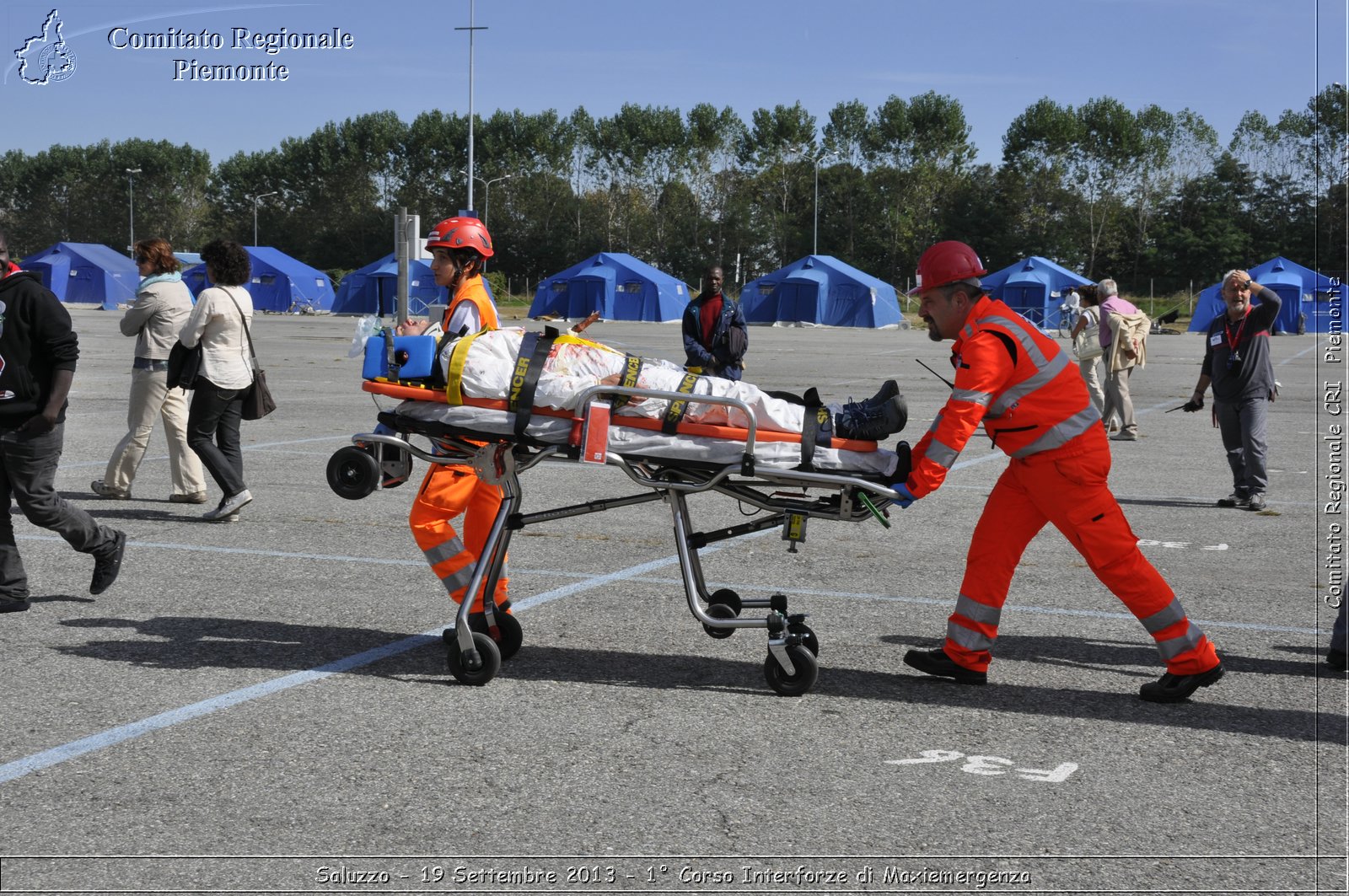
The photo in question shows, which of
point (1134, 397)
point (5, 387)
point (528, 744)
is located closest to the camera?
point (528, 744)

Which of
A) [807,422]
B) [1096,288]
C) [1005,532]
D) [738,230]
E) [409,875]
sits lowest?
[409,875]

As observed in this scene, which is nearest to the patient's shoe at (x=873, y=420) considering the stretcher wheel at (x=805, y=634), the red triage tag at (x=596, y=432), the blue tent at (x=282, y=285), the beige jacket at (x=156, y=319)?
the stretcher wheel at (x=805, y=634)

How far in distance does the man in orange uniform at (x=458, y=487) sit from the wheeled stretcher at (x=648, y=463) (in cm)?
17

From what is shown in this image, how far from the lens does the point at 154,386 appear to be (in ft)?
33.4

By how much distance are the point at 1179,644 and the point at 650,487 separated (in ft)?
6.98

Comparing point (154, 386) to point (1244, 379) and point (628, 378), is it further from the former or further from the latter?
point (1244, 379)

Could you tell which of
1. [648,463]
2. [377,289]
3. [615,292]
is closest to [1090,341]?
[648,463]

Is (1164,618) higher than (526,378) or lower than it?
lower

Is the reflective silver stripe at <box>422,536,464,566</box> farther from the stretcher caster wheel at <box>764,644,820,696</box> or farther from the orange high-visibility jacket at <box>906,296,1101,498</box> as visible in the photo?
the orange high-visibility jacket at <box>906,296,1101,498</box>

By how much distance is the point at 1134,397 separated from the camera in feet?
73.2

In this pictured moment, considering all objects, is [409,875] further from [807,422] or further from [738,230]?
[738,230]

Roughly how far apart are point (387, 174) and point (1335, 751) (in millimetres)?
108512

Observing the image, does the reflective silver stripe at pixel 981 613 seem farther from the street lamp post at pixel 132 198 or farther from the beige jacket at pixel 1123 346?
the street lamp post at pixel 132 198

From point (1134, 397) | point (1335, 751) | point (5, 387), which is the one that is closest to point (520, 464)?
point (5, 387)
